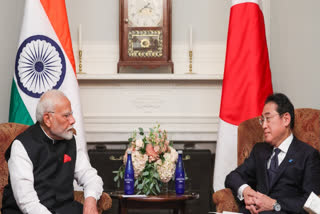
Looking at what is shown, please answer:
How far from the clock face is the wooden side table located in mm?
1967

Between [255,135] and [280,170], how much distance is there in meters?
0.50

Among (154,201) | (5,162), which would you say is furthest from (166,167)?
(5,162)

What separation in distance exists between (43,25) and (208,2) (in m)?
1.71

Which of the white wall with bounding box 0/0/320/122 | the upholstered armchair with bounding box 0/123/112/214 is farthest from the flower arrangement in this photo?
the white wall with bounding box 0/0/320/122

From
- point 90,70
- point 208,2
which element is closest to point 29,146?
point 90,70

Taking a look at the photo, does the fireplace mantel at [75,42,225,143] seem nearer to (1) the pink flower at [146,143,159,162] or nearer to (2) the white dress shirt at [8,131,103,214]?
(1) the pink flower at [146,143,159,162]

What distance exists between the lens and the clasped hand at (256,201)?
2.57 metres

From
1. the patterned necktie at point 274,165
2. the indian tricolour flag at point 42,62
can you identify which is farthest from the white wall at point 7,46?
the patterned necktie at point 274,165

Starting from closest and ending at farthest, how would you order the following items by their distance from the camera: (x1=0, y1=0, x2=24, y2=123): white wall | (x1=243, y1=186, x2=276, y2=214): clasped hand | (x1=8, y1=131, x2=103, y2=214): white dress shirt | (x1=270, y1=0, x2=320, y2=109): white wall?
(x1=8, y1=131, x2=103, y2=214): white dress shirt, (x1=243, y1=186, x2=276, y2=214): clasped hand, (x1=270, y1=0, x2=320, y2=109): white wall, (x1=0, y1=0, x2=24, y2=123): white wall

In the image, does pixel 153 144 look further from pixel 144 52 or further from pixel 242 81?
pixel 144 52

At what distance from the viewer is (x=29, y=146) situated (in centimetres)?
243

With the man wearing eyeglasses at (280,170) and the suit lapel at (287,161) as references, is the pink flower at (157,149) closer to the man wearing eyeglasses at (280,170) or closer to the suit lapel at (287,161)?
the man wearing eyeglasses at (280,170)

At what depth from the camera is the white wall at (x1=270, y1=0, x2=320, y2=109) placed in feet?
10.5

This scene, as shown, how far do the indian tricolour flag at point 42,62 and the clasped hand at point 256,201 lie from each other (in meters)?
1.44
